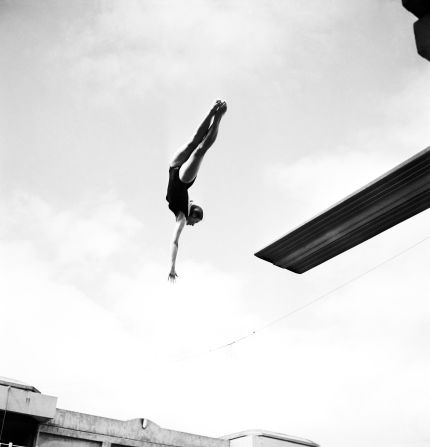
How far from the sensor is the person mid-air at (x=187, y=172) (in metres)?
5.35

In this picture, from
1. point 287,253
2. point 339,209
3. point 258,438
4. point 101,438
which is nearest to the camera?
point 339,209

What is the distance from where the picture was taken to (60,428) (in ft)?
54.4

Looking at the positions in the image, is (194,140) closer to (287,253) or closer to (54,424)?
(287,253)

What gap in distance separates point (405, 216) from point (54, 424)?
14.8m

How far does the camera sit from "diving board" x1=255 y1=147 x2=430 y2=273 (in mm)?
4418

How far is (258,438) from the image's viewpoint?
20.4m

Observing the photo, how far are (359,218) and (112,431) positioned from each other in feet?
49.5

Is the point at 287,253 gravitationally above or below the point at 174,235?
below

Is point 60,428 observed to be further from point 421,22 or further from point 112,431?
point 421,22

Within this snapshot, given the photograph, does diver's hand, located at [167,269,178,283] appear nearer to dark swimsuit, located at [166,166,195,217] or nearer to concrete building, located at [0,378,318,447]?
dark swimsuit, located at [166,166,195,217]

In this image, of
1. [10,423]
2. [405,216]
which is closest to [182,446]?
[10,423]

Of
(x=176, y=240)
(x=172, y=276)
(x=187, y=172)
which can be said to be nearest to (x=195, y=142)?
(x=187, y=172)

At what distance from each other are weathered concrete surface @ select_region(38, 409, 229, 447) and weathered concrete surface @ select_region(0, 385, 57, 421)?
0.80m

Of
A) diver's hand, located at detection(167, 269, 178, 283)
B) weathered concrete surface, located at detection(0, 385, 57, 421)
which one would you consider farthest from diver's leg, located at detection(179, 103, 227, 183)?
weathered concrete surface, located at detection(0, 385, 57, 421)
